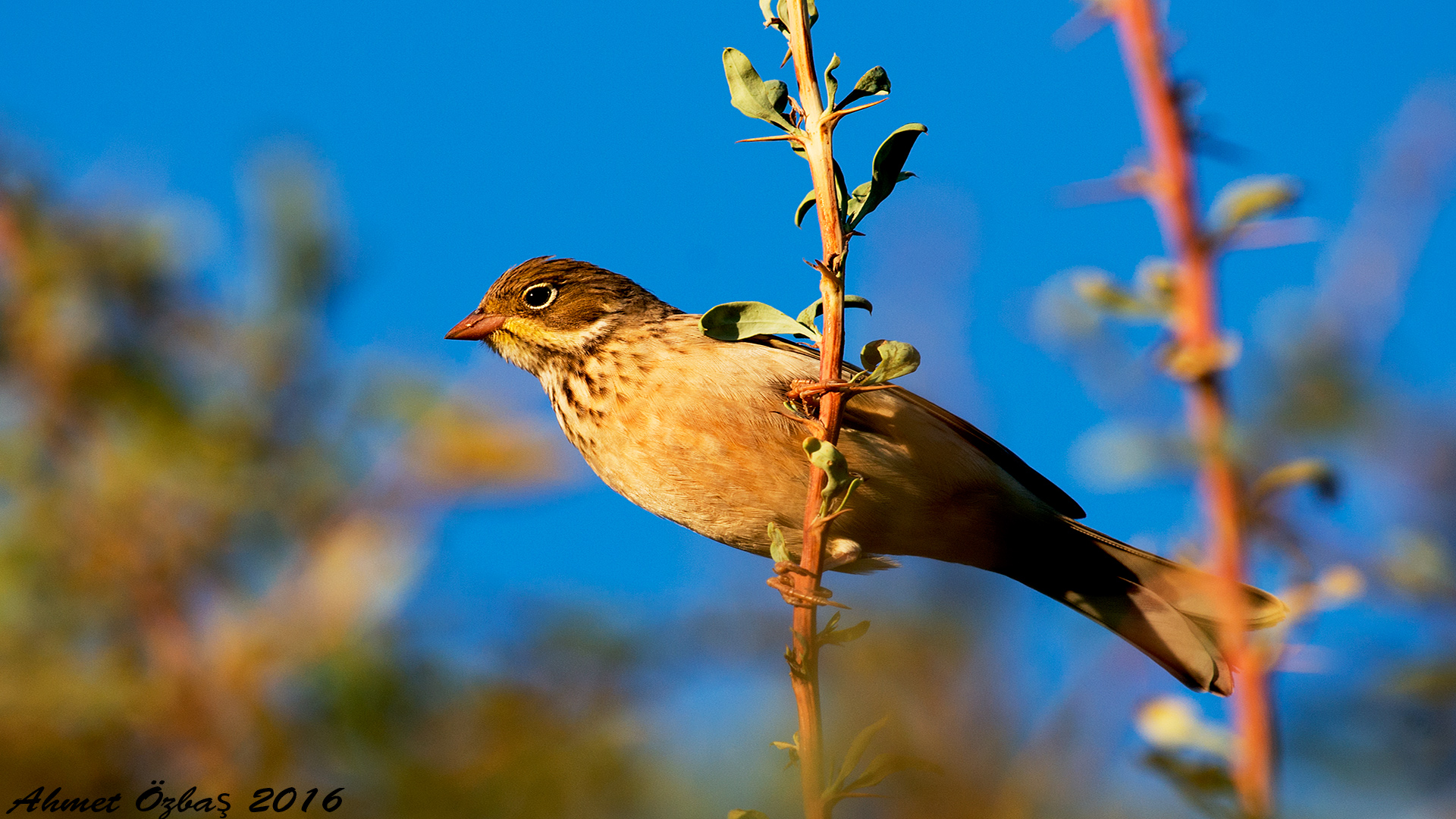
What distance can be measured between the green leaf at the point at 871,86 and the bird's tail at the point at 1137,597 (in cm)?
249

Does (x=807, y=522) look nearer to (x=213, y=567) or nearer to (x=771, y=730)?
(x=771, y=730)

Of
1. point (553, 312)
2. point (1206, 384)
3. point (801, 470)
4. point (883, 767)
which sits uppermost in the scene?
point (553, 312)

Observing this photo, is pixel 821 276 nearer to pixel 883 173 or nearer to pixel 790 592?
pixel 883 173

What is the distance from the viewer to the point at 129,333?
16.4 feet

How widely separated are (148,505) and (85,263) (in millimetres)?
1240

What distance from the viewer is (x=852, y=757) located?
2.24 m

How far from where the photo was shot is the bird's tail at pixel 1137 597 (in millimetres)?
4410

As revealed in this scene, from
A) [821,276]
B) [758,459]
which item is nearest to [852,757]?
[821,276]

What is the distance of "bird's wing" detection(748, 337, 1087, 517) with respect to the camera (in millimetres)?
4566

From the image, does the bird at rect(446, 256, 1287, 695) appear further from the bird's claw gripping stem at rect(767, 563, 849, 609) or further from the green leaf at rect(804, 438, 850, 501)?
the green leaf at rect(804, 438, 850, 501)

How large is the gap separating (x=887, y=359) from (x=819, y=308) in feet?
0.62

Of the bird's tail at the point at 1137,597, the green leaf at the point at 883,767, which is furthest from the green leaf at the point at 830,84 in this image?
the bird's tail at the point at 1137,597

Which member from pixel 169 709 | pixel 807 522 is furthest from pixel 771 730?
pixel 169 709

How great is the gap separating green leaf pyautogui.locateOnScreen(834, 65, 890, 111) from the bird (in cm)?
185
